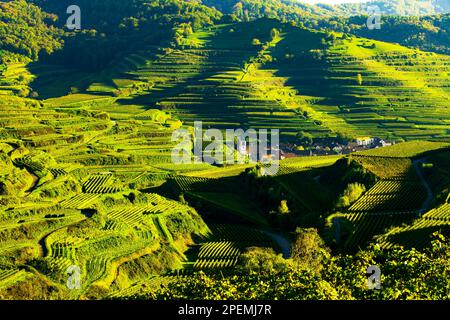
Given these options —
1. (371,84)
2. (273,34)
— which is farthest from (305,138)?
(273,34)

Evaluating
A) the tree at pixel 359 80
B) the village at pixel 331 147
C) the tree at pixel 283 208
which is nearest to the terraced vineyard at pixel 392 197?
the tree at pixel 283 208

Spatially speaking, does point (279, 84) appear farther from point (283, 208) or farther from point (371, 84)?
point (283, 208)

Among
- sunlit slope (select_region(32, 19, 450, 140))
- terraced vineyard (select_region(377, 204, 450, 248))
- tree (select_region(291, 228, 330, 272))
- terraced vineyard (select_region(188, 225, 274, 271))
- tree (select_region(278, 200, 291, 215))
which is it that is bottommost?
terraced vineyard (select_region(188, 225, 274, 271))

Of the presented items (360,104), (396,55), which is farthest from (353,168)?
(396,55)

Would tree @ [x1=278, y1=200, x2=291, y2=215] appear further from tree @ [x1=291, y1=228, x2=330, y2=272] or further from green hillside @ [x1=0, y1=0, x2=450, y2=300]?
tree @ [x1=291, y1=228, x2=330, y2=272]

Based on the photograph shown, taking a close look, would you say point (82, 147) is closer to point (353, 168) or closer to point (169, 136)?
point (169, 136)

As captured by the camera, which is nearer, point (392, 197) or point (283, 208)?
point (392, 197)

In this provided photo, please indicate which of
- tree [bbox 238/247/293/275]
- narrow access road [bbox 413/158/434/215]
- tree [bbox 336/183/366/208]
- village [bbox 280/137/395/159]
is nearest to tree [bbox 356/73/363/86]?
village [bbox 280/137/395/159]

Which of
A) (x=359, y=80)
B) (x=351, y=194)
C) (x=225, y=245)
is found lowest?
(x=225, y=245)

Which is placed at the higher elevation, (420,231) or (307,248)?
(420,231)

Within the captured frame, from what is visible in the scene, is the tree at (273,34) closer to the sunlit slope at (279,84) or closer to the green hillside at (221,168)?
the green hillside at (221,168)

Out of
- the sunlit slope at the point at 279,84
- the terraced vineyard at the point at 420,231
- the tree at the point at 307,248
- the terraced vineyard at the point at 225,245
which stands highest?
the sunlit slope at the point at 279,84
